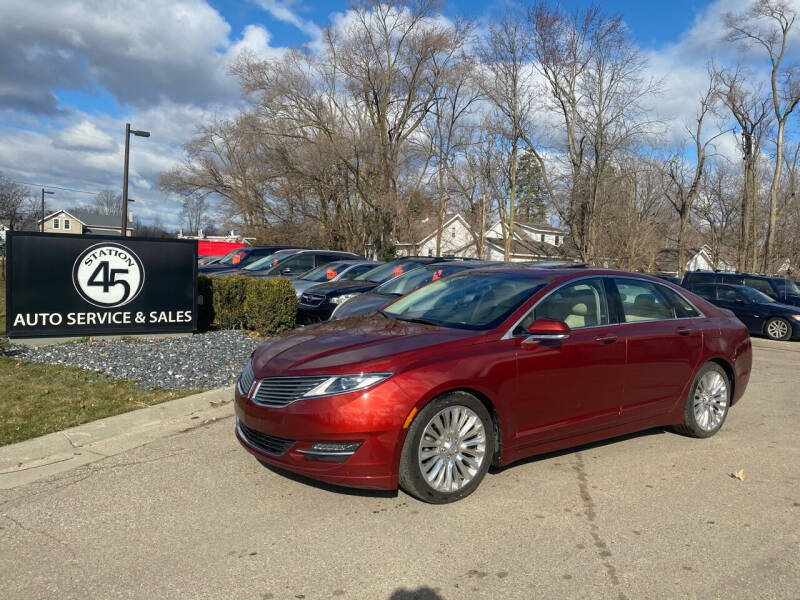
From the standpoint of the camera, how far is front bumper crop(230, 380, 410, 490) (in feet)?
12.4

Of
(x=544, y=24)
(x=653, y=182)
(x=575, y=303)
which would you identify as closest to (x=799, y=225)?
(x=653, y=182)

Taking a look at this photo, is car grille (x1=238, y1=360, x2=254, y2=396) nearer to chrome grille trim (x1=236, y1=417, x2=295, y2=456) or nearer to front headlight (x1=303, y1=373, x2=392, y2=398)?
chrome grille trim (x1=236, y1=417, x2=295, y2=456)

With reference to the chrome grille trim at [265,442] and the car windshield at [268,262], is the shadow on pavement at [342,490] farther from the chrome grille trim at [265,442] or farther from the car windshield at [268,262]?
the car windshield at [268,262]

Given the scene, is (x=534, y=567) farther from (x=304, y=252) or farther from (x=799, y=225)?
(x=799, y=225)

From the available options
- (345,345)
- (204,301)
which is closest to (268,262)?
(204,301)

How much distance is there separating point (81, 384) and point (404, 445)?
16.1 ft

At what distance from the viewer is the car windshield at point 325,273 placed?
14598mm

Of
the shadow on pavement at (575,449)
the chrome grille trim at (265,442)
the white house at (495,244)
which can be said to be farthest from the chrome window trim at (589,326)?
the white house at (495,244)

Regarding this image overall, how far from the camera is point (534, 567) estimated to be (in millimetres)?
3332

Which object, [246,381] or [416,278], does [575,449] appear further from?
[416,278]

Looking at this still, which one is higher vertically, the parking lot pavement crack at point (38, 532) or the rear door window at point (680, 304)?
the rear door window at point (680, 304)

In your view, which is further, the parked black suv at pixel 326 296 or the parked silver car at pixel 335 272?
the parked silver car at pixel 335 272

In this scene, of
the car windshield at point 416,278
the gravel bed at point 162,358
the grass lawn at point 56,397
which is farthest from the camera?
the car windshield at point 416,278

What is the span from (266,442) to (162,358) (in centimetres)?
487
